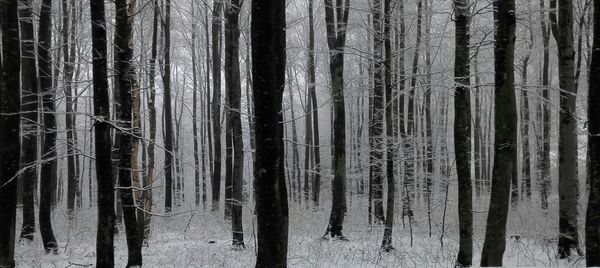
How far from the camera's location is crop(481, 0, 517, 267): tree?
6168mm

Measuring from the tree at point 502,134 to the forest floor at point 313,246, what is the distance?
5.33ft

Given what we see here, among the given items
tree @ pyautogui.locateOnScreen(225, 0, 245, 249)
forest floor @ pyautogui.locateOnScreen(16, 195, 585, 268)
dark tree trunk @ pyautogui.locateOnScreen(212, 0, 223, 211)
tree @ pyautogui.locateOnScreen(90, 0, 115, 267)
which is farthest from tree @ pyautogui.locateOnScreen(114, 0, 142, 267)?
dark tree trunk @ pyautogui.locateOnScreen(212, 0, 223, 211)

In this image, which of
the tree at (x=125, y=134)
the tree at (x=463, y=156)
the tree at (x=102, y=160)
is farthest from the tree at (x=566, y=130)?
the tree at (x=102, y=160)

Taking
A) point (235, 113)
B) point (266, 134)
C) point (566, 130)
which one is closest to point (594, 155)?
point (566, 130)

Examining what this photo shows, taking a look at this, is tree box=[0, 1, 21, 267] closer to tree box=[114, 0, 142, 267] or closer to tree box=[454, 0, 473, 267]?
tree box=[114, 0, 142, 267]

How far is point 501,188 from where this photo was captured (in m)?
6.21

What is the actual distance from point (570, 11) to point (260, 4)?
7186 millimetres

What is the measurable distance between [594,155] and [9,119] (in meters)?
8.93

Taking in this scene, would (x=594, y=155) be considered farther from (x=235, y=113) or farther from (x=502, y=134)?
(x=235, y=113)

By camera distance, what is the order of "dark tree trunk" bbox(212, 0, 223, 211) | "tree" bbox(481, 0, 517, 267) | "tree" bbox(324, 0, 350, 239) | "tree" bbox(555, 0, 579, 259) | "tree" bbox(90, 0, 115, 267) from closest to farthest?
"tree" bbox(481, 0, 517, 267), "tree" bbox(90, 0, 115, 267), "tree" bbox(555, 0, 579, 259), "tree" bbox(324, 0, 350, 239), "dark tree trunk" bbox(212, 0, 223, 211)

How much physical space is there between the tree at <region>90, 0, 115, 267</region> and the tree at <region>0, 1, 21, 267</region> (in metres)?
1.56

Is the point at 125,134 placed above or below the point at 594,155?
above

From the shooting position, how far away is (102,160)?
644 centimetres

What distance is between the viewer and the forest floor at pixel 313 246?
8.51 m
